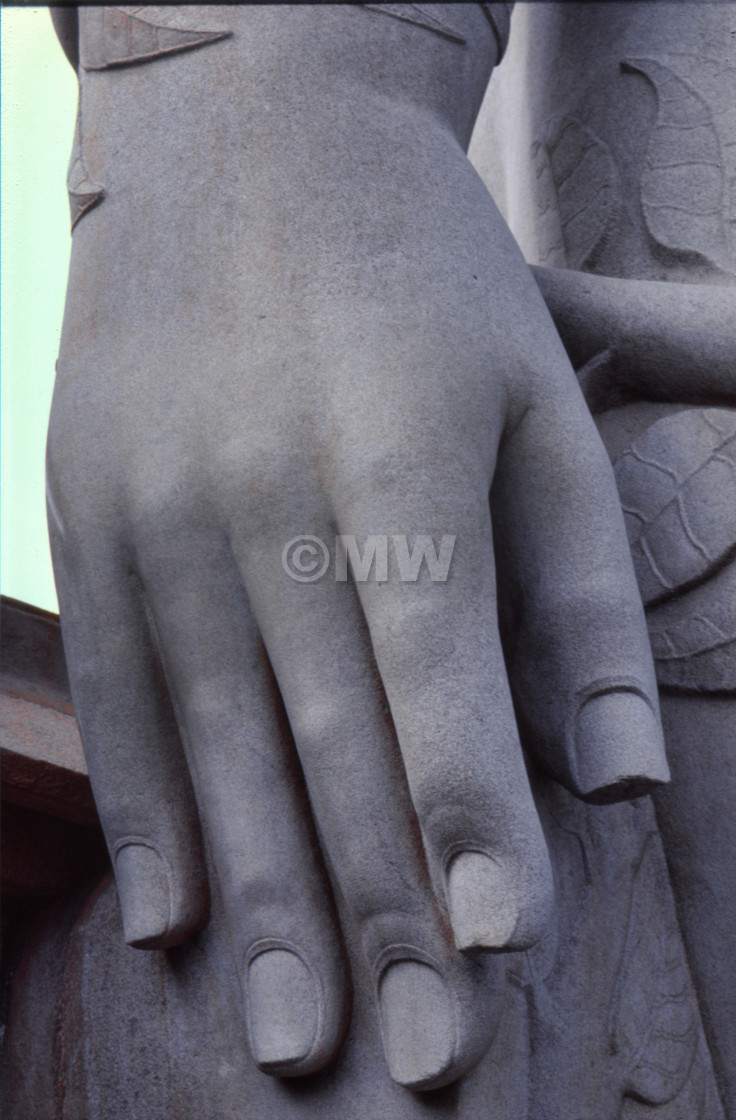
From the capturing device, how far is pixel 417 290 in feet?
4.31

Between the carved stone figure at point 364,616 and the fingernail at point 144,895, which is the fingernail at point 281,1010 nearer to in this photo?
the carved stone figure at point 364,616

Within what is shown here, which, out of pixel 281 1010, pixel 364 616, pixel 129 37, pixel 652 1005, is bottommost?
pixel 652 1005

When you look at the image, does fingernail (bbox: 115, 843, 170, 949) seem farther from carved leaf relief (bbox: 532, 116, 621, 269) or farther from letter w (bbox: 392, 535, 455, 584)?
carved leaf relief (bbox: 532, 116, 621, 269)

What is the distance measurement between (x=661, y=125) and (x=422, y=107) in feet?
1.29

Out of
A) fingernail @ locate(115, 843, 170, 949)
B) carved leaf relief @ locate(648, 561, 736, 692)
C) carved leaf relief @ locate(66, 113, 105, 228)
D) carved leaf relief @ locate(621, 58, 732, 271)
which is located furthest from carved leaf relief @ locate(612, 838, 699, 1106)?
carved leaf relief @ locate(66, 113, 105, 228)

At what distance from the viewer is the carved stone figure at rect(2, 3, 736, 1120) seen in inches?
49.3

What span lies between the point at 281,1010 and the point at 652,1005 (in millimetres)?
426

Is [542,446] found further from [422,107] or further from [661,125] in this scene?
[661,125]

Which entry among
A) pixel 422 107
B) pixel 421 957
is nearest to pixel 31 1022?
pixel 421 957

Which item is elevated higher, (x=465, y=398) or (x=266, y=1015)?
(x=465, y=398)

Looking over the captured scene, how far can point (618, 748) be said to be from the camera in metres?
1.28

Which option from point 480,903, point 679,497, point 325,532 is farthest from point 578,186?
point 480,903

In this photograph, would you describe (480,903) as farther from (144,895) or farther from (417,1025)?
(144,895)

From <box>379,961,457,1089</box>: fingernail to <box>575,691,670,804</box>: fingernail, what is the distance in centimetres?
23
